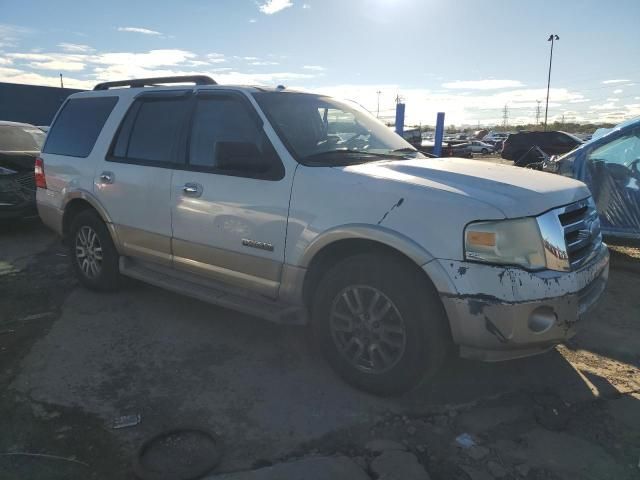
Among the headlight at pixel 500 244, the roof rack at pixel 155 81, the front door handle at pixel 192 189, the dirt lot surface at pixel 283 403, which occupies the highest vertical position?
the roof rack at pixel 155 81

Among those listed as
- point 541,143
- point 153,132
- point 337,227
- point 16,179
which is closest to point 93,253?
point 153,132

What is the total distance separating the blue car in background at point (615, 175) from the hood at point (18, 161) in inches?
293

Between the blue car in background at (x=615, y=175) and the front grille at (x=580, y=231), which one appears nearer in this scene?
the front grille at (x=580, y=231)

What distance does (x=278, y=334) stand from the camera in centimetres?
423

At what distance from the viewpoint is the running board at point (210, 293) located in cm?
348

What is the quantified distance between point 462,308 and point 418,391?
0.78 m

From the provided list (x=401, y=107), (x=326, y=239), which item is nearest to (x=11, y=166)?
(x=326, y=239)

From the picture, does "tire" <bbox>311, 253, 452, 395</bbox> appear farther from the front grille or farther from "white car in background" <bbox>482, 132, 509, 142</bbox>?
"white car in background" <bbox>482, 132, 509, 142</bbox>

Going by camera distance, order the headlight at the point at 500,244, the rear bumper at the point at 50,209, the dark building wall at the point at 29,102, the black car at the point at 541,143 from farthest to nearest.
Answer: the dark building wall at the point at 29,102
the black car at the point at 541,143
the rear bumper at the point at 50,209
the headlight at the point at 500,244

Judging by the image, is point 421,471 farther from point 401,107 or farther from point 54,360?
point 401,107

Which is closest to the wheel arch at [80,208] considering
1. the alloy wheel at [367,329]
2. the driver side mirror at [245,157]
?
the driver side mirror at [245,157]

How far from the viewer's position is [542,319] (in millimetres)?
2799

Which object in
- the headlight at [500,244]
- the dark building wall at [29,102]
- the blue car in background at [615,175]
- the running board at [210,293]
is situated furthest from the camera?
the dark building wall at [29,102]

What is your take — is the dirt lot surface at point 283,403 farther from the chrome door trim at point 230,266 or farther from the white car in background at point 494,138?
the white car in background at point 494,138
